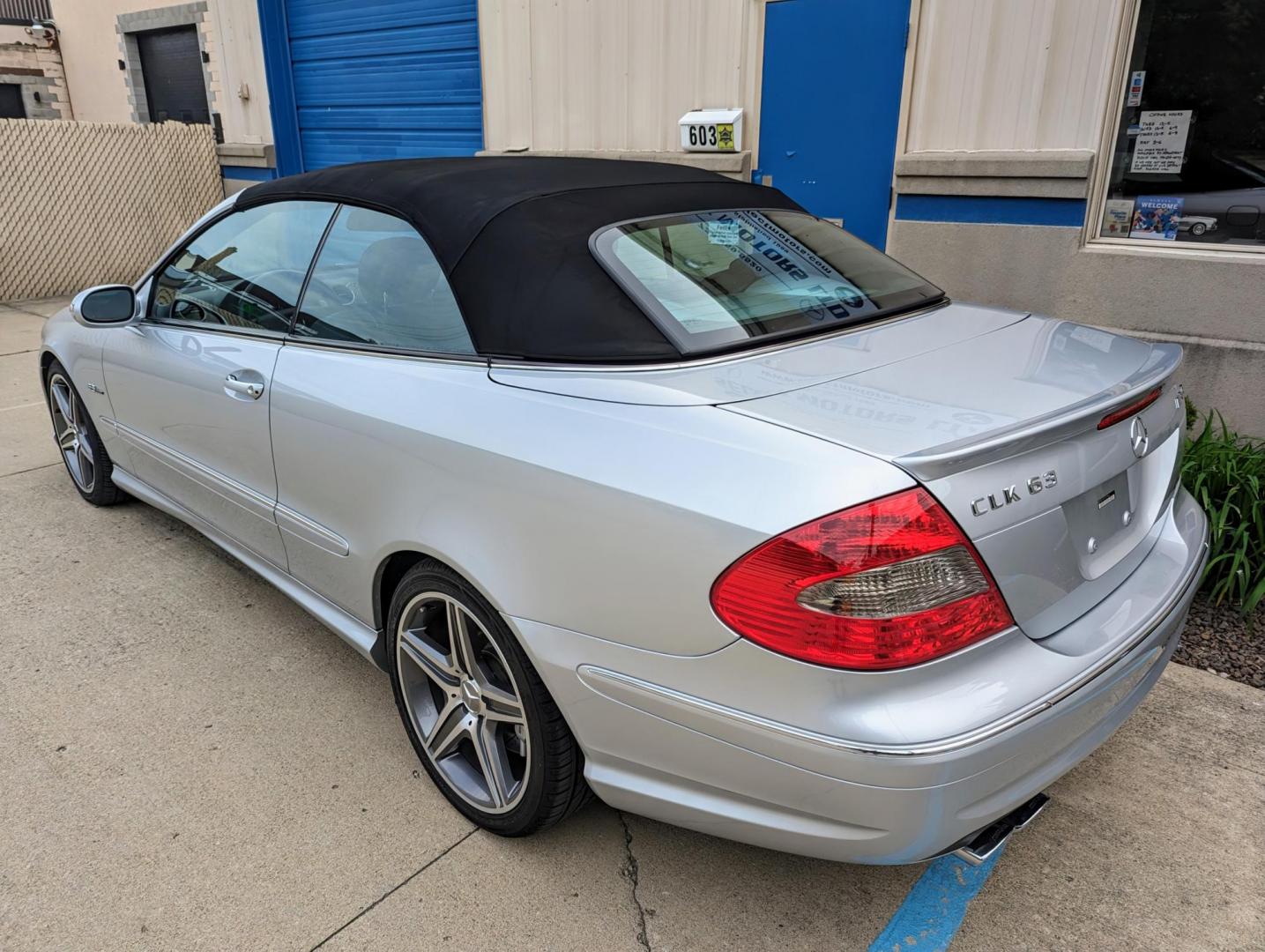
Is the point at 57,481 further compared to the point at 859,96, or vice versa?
Result: the point at 859,96

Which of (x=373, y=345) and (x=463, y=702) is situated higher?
(x=373, y=345)

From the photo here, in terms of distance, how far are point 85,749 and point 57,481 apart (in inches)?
105

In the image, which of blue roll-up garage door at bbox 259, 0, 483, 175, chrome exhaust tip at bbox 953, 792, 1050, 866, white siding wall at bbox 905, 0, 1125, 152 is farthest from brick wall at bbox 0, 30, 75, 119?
chrome exhaust tip at bbox 953, 792, 1050, 866

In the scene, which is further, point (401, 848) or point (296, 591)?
point (296, 591)

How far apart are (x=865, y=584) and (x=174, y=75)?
14172 mm

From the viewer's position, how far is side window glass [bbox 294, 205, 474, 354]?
98.2 inches

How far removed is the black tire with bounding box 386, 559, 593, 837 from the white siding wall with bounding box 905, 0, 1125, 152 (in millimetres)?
4326

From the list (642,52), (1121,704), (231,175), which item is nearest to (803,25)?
(642,52)

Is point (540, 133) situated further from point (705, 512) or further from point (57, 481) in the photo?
point (705, 512)

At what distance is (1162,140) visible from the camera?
16.1 ft

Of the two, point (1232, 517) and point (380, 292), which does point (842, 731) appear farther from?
point (1232, 517)

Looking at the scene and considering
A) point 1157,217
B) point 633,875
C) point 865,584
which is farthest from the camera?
point 1157,217

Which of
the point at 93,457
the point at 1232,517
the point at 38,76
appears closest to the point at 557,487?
the point at 1232,517

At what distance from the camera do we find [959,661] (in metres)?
1.74
